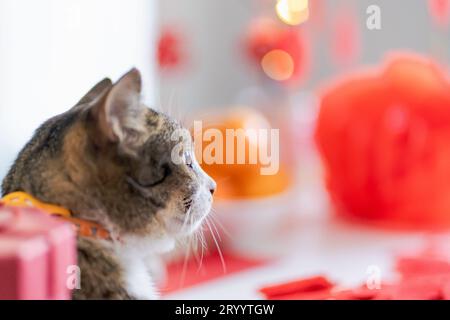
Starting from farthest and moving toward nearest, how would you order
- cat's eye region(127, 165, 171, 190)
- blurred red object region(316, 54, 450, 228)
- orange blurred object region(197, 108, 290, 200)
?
blurred red object region(316, 54, 450, 228) → orange blurred object region(197, 108, 290, 200) → cat's eye region(127, 165, 171, 190)

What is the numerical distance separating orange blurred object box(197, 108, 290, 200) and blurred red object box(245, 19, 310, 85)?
23 cm

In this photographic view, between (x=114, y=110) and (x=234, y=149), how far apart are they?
0.52ft

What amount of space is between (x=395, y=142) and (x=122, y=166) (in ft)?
2.07

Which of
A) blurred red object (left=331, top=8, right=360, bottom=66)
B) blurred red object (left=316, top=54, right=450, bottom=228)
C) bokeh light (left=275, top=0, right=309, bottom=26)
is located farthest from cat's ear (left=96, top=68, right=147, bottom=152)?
blurred red object (left=331, top=8, right=360, bottom=66)

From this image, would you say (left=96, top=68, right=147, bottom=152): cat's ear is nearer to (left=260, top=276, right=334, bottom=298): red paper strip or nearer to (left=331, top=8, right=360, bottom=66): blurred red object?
(left=260, top=276, right=334, bottom=298): red paper strip

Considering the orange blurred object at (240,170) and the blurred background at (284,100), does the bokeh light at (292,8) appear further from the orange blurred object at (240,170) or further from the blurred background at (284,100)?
the orange blurred object at (240,170)

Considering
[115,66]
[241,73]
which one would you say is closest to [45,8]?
[115,66]

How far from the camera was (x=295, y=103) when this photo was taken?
116cm

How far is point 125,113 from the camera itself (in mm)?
412

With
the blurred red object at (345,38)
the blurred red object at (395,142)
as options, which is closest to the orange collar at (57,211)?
the blurred red object at (395,142)

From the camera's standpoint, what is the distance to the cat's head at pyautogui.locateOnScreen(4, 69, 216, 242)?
409mm

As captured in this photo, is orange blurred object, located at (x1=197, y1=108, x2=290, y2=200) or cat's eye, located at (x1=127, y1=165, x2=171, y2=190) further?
orange blurred object, located at (x1=197, y1=108, x2=290, y2=200)

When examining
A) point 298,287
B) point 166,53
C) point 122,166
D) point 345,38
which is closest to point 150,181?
point 122,166

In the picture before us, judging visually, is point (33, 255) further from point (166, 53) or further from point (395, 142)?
point (395, 142)
